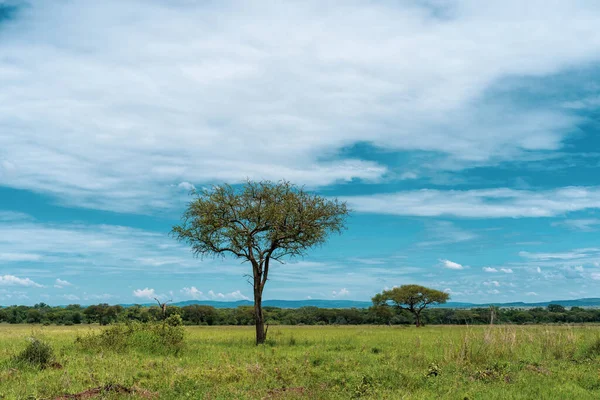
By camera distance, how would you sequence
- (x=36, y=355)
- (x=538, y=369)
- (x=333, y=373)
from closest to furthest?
(x=333, y=373), (x=538, y=369), (x=36, y=355)

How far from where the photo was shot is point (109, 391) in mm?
15094

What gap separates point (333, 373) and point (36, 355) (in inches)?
455

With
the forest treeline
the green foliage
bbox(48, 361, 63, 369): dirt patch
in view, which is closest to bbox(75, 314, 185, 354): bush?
bbox(48, 361, 63, 369): dirt patch

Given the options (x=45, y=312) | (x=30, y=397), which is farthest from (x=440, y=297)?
(x=30, y=397)

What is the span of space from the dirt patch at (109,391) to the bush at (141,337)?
1040 centimetres

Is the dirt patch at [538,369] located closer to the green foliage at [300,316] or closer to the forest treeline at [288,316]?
the forest treeline at [288,316]

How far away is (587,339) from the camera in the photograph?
28688 millimetres

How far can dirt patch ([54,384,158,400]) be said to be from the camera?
48.1 feet

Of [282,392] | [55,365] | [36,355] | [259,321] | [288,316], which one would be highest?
[259,321]

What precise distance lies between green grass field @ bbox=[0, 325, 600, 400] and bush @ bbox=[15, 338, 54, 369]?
44 cm

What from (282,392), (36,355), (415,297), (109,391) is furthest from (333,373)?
(415,297)

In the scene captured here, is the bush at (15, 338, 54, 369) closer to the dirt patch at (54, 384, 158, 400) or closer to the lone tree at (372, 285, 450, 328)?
the dirt patch at (54, 384, 158, 400)

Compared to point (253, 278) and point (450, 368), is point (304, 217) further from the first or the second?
point (450, 368)

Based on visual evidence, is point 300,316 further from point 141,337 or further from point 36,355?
point 36,355
